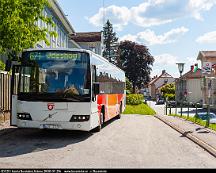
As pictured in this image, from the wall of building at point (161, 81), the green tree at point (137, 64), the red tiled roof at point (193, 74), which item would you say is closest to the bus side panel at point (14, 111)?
the green tree at point (137, 64)

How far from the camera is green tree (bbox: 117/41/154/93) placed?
287 ft

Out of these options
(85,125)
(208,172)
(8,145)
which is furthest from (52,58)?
(208,172)

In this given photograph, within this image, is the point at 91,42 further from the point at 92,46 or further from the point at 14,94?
the point at 14,94

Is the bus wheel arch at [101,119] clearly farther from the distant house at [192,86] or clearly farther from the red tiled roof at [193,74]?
the red tiled roof at [193,74]

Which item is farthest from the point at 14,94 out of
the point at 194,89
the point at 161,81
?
the point at 161,81

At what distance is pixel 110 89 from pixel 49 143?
719cm

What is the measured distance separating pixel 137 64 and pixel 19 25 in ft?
240

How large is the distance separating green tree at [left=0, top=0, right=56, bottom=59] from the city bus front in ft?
Answer: 5.36

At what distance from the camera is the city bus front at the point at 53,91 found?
43.8 feet

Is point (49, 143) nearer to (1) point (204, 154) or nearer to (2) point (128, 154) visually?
(2) point (128, 154)

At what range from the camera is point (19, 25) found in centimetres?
1505

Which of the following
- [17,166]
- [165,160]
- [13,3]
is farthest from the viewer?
[13,3]

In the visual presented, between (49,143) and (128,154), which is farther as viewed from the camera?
(49,143)

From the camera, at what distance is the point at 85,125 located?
44.5 ft
